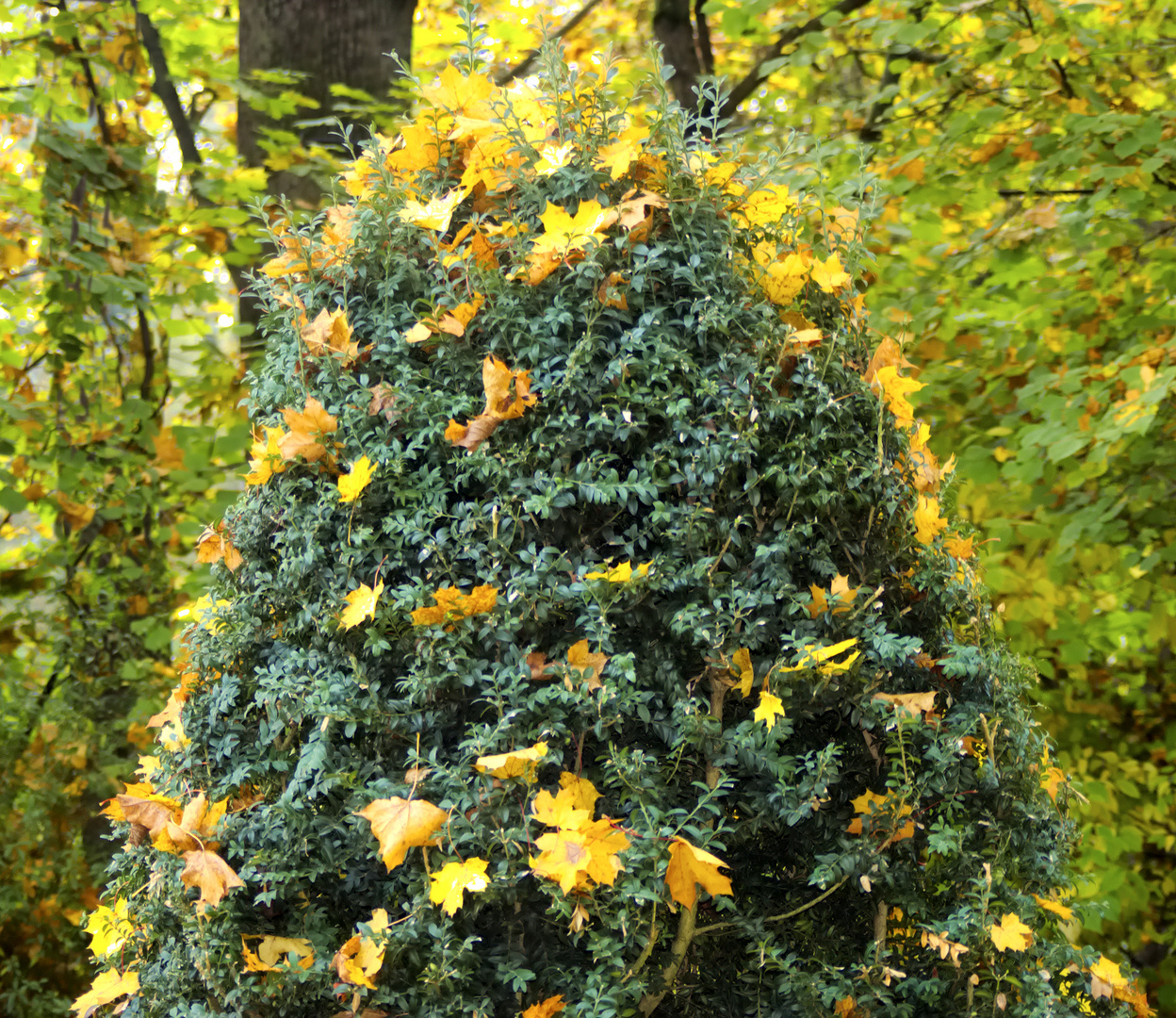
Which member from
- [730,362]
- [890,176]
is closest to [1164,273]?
[890,176]

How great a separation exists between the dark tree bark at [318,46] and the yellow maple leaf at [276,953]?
3.25 meters

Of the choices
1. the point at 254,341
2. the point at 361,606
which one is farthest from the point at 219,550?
the point at 254,341

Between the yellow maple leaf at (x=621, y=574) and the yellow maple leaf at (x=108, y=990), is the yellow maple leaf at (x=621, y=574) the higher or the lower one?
the higher one

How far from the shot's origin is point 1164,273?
3.73 meters

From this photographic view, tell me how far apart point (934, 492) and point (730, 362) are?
0.45 metres

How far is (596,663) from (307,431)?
1.95 ft

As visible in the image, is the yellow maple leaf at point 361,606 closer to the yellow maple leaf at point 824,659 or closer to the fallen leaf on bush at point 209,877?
the fallen leaf on bush at point 209,877

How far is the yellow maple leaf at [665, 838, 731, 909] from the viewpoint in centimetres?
140

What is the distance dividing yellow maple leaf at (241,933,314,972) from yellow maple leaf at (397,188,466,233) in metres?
1.10

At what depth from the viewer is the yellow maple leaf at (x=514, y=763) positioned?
1.41 m

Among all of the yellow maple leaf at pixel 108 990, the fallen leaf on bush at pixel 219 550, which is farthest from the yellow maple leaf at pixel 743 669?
the yellow maple leaf at pixel 108 990

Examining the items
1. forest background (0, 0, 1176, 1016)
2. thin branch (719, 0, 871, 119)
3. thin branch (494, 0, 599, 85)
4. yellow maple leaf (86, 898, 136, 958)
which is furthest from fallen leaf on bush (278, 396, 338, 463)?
thin branch (494, 0, 599, 85)

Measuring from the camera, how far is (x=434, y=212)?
1708mm

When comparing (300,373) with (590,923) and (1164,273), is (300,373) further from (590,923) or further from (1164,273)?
(1164,273)
